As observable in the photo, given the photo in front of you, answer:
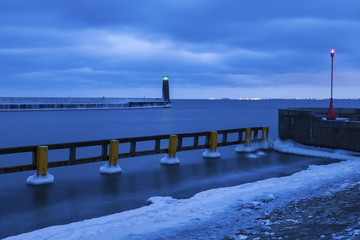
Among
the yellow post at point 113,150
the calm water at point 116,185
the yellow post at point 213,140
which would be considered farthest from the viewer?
the yellow post at point 213,140

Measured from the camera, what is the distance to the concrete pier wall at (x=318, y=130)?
1551 centimetres

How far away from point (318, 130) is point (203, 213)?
1119 centimetres

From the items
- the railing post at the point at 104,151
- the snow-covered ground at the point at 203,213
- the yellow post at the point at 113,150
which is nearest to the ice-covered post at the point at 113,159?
the yellow post at the point at 113,150

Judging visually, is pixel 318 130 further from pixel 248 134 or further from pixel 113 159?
pixel 113 159

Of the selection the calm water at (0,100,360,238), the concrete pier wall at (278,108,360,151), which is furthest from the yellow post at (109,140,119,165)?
the concrete pier wall at (278,108,360,151)

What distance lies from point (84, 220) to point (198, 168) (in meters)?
6.75

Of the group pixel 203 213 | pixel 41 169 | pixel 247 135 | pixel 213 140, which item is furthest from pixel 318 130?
pixel 41 169

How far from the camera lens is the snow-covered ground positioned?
21.1 ft

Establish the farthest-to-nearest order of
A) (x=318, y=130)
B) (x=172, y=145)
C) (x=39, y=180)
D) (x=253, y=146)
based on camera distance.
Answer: (x=253, y=146) → (x=318, y=130) → (x=172, y=145) → (x=39, y=180)

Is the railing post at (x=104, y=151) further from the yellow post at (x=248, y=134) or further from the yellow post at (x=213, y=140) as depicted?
the yellow post at (x=248, y=134)

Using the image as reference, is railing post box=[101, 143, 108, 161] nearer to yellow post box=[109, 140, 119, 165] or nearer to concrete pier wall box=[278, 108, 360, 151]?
yellow post box=[109, 140, 119, 165]

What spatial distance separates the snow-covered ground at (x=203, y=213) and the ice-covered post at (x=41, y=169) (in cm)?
367

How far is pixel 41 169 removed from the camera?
10.5 meters

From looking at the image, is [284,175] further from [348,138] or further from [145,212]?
[145,212]
